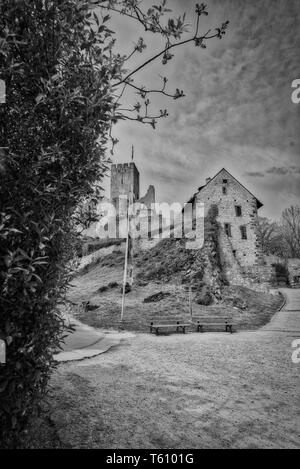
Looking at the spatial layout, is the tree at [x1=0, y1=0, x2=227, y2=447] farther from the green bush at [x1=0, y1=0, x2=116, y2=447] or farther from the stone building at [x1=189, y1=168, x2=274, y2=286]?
the stone building at [x1=189, y1=168, x2=274, y2=286]

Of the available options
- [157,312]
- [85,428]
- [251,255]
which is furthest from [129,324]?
[251,255]

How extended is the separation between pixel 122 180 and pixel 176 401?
178 feet

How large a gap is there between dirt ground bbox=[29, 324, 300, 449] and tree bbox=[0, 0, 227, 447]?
1.50 metres

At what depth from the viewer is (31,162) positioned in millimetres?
2764

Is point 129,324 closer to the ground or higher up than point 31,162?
closer to the ground

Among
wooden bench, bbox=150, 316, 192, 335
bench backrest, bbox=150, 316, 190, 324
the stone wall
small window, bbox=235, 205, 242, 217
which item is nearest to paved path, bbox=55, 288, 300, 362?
wooden bench, bbox=150, 316, 192, 335

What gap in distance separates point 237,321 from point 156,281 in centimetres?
931

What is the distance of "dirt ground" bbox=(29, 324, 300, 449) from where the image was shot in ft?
12.5

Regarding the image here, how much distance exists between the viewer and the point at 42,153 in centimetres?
258

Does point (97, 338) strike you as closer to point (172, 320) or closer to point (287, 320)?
point (172, 320)

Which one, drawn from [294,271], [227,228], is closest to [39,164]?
[227,228]

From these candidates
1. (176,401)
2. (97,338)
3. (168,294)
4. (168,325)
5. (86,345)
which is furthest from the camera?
(168,294)

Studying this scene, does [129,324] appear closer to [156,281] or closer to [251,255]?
[156,281]

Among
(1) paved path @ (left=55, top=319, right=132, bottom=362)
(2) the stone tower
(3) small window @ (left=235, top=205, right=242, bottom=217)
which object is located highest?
(2) the stone tower
